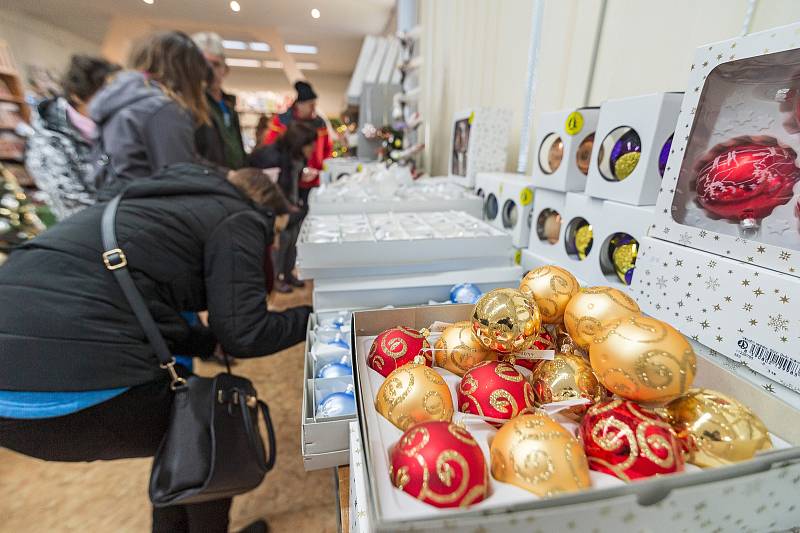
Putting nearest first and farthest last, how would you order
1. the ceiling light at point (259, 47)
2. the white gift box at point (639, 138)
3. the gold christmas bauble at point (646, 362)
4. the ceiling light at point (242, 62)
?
the gold christmas bauble at point (646, 362) < the white gift box at point (639, 138) < the ceiling light at point (259, 47) < the ceiling light at point (242, 62)

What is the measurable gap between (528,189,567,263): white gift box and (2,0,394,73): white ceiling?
127 inches

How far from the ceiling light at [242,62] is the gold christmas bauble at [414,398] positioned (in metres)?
6.77

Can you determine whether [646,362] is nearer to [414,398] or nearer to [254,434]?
[414,398]

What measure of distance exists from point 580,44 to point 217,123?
1824mm

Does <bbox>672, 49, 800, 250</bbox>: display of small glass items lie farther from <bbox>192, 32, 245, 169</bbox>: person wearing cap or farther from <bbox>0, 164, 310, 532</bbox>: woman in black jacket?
<bbox>192, 32, 245, 169</bbox>: person wearing cap

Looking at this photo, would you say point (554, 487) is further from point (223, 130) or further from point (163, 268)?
point (223, 130)

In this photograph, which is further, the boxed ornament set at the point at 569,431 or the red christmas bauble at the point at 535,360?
the red christmas bauble at the point at 535,360

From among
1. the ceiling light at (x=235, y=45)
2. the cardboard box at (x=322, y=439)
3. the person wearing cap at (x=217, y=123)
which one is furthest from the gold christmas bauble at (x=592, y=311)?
the ceiling light at (x=235, y=45)

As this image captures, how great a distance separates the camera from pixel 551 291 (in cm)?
52

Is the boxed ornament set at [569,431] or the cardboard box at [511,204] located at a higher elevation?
the cardboard box at [511,204]

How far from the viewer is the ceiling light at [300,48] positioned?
511cm

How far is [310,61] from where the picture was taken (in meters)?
6.50

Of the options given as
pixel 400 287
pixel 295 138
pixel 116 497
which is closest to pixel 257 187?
pixel 400 287

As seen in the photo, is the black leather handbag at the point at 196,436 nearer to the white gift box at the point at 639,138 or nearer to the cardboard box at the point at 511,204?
the cardboard box at the point at 511,204
